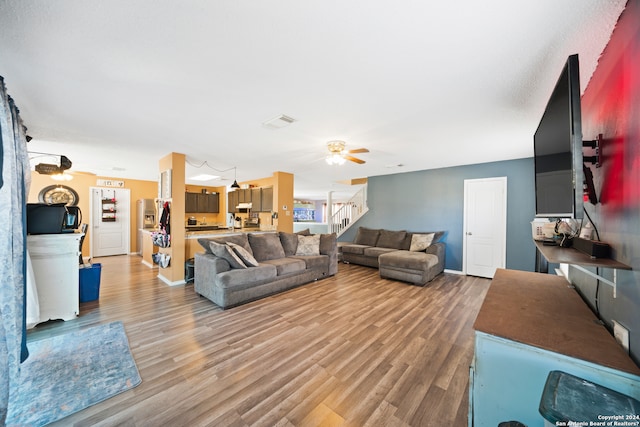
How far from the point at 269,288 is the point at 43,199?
7.21 m

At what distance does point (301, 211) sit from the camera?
16406 mm

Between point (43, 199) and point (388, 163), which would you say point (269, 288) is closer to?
point (388, 163)

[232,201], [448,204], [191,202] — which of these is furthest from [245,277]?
[191,202]

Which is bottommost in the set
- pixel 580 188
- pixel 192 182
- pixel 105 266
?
pixel 105 266

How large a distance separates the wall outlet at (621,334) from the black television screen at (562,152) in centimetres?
55

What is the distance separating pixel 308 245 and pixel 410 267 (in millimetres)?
2080

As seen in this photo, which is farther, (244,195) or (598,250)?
(244,195)

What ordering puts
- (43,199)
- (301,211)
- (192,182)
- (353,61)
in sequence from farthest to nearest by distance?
(301,211)
(192,182)
(43,199)
(353,61)

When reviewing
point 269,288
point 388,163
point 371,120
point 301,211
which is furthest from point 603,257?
point 301,211

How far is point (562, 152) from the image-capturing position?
1379mm

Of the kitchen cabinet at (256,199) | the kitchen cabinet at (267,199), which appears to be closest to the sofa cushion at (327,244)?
the kitchen cabinet at (267,199)

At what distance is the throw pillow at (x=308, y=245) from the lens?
5004 mm

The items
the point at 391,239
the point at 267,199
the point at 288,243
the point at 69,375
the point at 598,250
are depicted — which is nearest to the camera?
the point at 598,250

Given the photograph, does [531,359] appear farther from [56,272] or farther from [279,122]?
[56,272]
